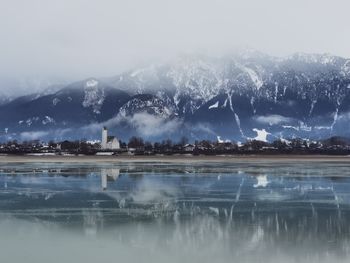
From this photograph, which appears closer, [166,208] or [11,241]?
[11,241]

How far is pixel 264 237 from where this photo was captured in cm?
2427

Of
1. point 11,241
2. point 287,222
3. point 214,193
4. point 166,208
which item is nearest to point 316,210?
point 287,222

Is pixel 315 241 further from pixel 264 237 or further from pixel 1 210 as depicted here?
pixel 1 210

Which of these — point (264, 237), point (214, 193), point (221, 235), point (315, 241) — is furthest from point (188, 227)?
point (214, 193)

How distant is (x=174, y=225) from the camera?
2720cm

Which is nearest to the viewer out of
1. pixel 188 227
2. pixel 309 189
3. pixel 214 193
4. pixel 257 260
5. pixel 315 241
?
pixel 257 260

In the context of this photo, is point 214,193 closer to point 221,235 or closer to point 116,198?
point 116,198

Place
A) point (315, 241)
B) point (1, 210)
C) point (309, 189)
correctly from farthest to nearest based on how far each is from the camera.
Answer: point (309, 189), point (1, 210), point (315, 241)

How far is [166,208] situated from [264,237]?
1004cm

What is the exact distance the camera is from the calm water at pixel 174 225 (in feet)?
70.8

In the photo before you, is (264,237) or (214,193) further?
(214,193)

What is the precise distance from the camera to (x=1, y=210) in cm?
3241

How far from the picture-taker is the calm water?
2159 cm

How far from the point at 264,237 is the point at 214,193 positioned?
18.3 metres
